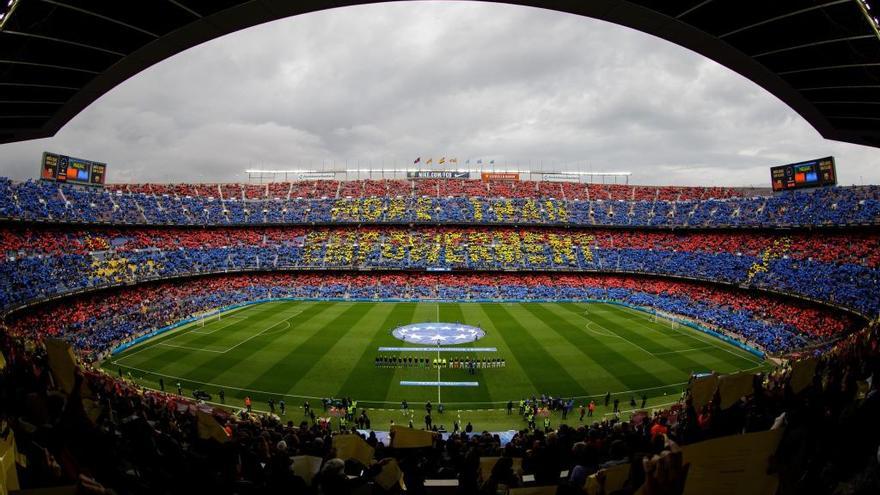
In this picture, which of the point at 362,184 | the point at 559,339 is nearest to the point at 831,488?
the point at 559,339

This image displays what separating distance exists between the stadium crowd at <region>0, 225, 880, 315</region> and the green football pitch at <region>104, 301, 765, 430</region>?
1249cm

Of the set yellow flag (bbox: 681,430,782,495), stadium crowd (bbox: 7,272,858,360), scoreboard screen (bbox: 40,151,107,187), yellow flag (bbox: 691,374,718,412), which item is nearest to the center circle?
stadium crowd (bbox: 7,272,858,360)

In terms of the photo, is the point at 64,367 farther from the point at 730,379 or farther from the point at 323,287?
the point at 323,287

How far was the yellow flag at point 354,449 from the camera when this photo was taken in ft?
27.1

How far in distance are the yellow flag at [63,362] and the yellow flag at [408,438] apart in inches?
257

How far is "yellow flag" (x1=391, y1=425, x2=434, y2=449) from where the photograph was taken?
8.80 meters

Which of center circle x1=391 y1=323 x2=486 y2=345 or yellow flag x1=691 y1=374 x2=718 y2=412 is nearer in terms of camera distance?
yellow flag x1=691 y1=374 x2=718 y2=412

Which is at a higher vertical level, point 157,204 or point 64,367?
point 157,204

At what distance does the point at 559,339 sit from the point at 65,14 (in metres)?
38.4

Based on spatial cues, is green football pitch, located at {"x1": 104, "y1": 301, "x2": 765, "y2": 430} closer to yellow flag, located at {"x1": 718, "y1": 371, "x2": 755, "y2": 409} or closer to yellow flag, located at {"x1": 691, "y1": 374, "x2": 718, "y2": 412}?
yellow flag, located at {"x1": 691, "y1": 374, "x2": 718, "y2": 412}

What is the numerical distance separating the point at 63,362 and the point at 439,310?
4560cm

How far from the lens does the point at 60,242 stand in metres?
46.9

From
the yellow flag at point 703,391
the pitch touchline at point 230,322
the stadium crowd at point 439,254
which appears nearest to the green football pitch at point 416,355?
the pitch touchline at point 230,322

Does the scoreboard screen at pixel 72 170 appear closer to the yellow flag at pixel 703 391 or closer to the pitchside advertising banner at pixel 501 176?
the pitchside advertising banner at pixel 501 176
